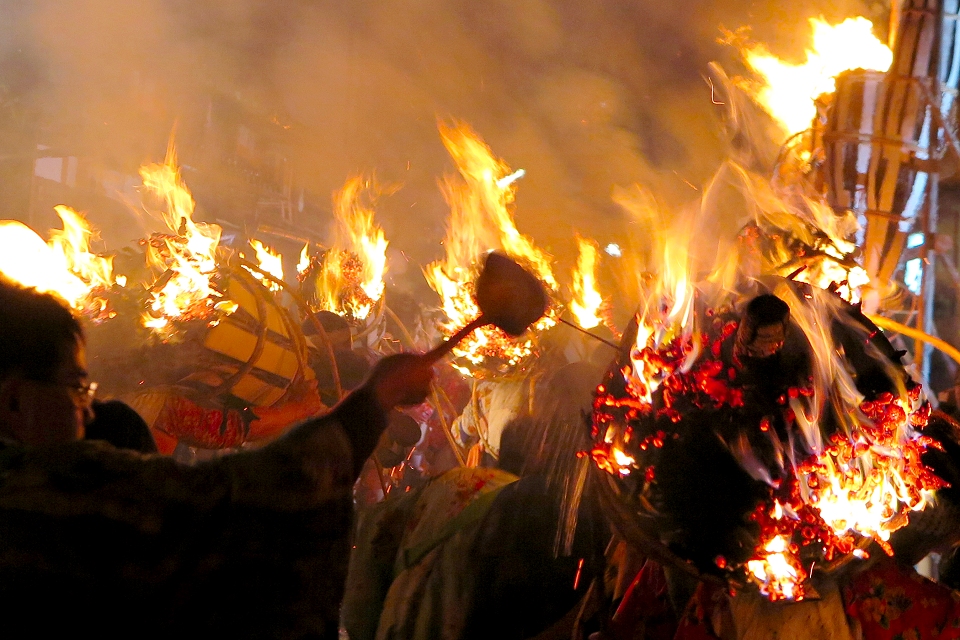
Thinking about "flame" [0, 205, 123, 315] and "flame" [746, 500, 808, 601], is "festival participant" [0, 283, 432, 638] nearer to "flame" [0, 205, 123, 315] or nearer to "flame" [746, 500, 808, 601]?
"flame" [746, 500, 808, 601]

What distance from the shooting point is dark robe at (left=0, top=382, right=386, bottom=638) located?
146 centimetres

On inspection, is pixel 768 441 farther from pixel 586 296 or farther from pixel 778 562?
pixel 586 296

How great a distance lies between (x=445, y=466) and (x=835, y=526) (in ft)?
14.4

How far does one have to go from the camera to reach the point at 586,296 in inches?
252

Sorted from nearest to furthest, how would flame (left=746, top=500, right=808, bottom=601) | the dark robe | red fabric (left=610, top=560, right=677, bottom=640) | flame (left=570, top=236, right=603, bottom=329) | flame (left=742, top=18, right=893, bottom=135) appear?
the dark robe, flame (left=746, top=500, right=808, bottom=601), red fabric (left=610, top=560, right=677, bottom=640), flame (left=742, top=18, right=893, bottom=135), flame (left=570, top=236, right=603, bottom=329)

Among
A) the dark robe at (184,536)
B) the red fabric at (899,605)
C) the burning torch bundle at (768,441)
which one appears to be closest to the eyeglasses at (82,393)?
the dark robe at (184,536)

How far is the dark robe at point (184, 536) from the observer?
1.46m

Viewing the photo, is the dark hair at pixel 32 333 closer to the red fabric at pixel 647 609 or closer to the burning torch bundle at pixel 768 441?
the burning torch bundle at pixel 768 441

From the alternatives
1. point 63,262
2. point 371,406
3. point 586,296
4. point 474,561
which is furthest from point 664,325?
point 586,296

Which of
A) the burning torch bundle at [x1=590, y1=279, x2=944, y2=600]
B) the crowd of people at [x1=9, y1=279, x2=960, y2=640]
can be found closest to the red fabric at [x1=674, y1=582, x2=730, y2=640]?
the burning torch bundle at [x1=590, y1=279, x2=944, y2=600]

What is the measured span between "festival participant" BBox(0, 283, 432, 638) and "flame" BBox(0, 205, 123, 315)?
212 cm

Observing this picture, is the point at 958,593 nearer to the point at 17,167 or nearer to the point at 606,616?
the point at 606,616

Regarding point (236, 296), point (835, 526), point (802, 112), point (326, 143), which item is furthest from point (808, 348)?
point (326, 143)

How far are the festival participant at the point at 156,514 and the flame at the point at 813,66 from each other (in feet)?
16.1
